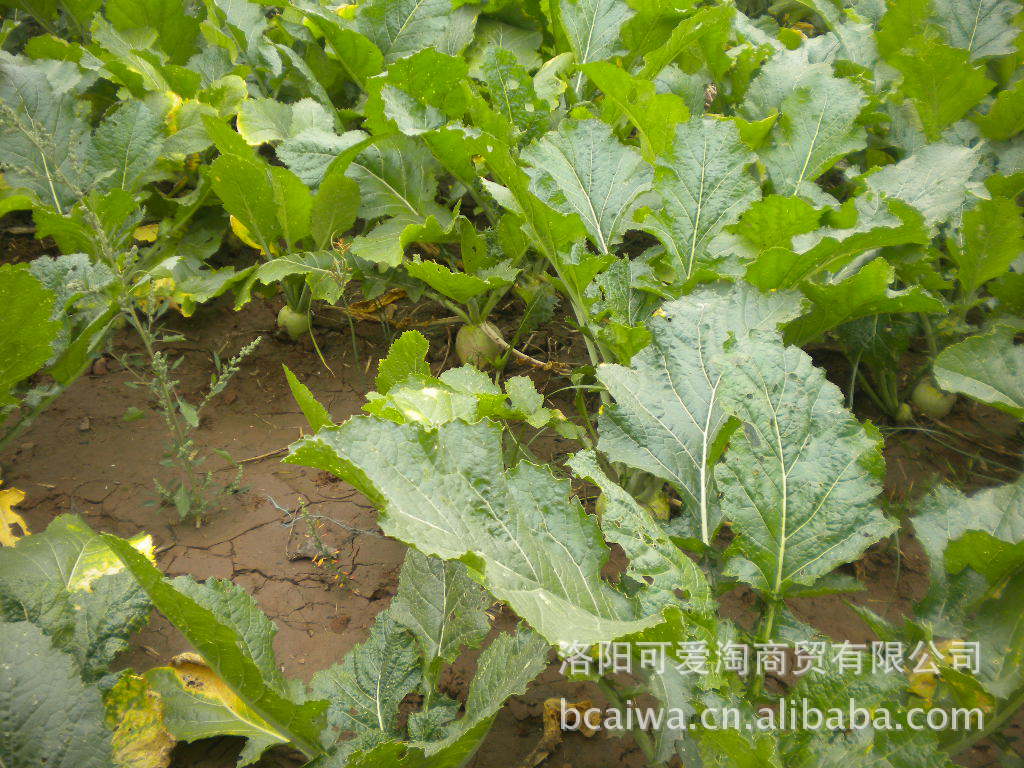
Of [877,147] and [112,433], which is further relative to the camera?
[877,147]

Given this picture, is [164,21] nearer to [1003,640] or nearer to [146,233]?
[146,233]

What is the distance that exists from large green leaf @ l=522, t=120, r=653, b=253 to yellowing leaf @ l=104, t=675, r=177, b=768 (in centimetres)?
150

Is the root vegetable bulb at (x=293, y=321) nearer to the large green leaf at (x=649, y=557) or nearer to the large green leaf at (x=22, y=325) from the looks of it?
the large green leaf at (x=22, y=325)

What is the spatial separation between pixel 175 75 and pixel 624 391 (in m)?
1.98

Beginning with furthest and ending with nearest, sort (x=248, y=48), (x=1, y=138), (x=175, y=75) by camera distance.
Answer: (x=248, y=48)
(x=175, y=75)
(x=1, y=138)

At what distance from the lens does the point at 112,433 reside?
2.33m

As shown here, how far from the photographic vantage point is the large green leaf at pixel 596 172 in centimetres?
216

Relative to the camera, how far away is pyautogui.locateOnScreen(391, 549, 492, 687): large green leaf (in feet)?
5.42

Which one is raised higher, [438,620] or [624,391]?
[624,391]

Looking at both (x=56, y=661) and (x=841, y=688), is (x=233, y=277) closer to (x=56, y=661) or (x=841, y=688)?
(x=56, y=661)

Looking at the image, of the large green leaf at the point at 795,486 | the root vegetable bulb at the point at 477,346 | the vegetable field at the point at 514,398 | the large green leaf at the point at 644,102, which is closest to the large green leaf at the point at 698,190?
the vegetable field at the point at 514,398

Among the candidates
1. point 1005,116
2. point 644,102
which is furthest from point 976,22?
point 644,102

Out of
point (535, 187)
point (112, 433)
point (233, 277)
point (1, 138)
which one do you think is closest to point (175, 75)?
point (1, 138)

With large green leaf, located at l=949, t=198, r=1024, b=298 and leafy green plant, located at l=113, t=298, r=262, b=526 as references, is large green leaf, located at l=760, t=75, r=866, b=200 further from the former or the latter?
leafy green plant, located at l=113, t=298, r=262, b=526
